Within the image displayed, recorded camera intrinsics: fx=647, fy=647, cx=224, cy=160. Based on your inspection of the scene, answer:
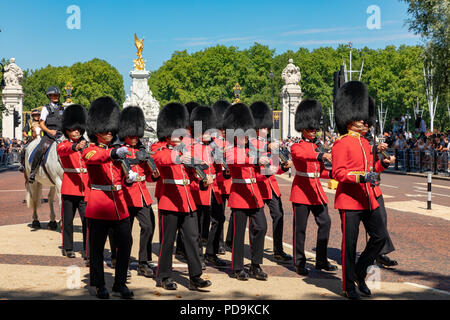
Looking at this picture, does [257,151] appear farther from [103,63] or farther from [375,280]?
[103,63]

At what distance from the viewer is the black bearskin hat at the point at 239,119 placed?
8.08m

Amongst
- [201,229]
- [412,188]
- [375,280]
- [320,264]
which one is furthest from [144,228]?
[412,188]

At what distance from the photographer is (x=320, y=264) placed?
768cm

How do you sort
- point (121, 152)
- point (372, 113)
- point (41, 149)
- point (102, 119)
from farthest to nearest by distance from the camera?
point (41, 149)
point (372, 113)
point (102, 119)
point (121, 152)

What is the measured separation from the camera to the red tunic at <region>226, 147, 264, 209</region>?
7398 millimetres

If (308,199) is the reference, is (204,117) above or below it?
above

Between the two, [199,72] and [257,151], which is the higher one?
[199,72]

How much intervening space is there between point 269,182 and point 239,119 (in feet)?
3.29

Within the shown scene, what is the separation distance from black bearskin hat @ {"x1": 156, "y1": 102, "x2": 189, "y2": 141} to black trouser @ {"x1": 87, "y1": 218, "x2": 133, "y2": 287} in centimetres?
131

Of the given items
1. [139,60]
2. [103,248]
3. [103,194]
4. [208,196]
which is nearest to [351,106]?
[208,196]

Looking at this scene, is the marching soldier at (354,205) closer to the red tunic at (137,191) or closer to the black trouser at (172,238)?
the black trouser at (172,238)

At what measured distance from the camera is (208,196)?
27.8 feet

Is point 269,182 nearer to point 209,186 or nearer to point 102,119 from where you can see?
Result: point 209,186

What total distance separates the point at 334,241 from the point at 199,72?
2826 inches
